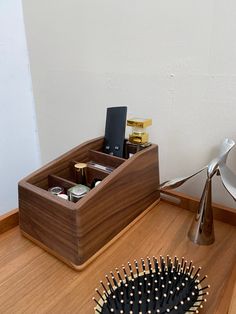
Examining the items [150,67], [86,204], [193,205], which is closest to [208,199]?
[193,205]

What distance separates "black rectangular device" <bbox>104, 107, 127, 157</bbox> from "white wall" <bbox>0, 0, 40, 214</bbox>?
19.4 inches

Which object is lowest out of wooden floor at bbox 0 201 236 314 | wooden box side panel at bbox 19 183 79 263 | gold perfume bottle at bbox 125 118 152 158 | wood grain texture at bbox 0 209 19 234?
wooden floor at bbox 0 201 236 314

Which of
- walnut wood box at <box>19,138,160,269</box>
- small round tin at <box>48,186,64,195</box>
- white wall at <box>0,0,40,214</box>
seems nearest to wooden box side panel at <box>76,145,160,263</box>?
walnut wood box at <box>19,138,160,269</box>

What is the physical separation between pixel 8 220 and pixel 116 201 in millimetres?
245

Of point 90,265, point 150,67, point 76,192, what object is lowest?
point 90,265

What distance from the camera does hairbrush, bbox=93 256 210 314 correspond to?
34 centimetres

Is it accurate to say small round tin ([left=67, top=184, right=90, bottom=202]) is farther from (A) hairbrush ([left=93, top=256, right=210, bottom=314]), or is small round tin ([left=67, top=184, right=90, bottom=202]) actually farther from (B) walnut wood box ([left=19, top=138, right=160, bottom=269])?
(A) hairbrush ([left=93, top=256, right=210, bottom=314])

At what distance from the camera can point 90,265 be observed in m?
0.46

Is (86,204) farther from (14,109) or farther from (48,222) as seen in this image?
(14,109)

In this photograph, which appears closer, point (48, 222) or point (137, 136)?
point (48, 222)

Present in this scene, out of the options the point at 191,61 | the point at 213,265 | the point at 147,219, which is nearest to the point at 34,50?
the point at 191,61

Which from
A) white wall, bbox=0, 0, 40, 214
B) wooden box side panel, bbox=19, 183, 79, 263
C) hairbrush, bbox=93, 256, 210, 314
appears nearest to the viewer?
hairbrush, bbox=93, 256, 210, 314

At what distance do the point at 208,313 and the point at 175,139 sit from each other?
0.40 metres

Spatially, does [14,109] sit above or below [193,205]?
above
